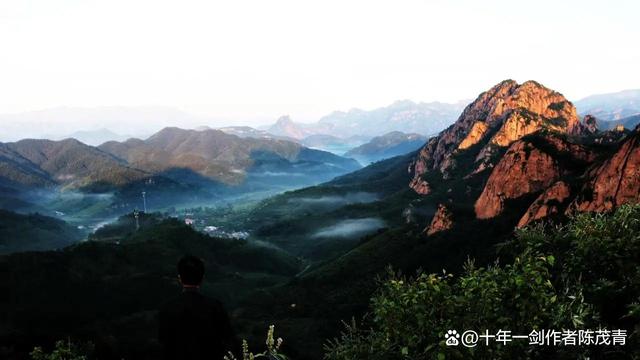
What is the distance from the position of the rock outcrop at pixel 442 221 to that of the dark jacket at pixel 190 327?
15956 centimetres

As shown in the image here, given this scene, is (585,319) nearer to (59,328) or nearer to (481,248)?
(481,248)

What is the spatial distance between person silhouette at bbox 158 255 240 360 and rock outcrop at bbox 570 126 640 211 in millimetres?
94401

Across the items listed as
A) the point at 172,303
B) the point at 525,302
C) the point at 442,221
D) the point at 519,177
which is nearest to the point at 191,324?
the point at 172,303

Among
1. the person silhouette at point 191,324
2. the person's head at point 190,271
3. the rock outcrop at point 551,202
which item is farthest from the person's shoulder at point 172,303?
the rock outcrop at point 551,202

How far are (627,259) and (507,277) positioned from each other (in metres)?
3.95

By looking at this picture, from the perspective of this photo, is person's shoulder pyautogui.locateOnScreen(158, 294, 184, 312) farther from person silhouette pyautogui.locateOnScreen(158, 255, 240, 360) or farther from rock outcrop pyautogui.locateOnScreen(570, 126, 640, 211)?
rock outcrop pyautogui.locateOnScreen(570, 126, 640, 211)

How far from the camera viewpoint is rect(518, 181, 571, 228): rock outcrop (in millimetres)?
116625

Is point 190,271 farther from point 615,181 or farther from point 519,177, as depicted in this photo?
point 519,177

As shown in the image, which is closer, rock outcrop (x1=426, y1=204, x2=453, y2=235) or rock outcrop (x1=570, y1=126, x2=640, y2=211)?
rock outcrop (x1=570, y1=126, x2=640, y2=211)

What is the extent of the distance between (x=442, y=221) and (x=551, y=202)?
55193mm

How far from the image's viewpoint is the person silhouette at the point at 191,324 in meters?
13.0

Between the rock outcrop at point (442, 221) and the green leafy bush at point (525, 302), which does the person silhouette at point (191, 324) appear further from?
the rock outcrop at point (442, 221)

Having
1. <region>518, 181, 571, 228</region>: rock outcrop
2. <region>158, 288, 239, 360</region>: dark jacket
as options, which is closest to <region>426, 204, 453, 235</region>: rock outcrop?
<region>518, 181, 571, 228</region>: rock outcrop

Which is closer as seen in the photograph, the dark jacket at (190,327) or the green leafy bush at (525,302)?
the green leafy bush at (525,302)
